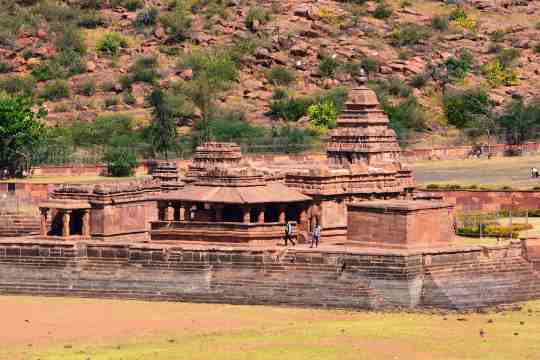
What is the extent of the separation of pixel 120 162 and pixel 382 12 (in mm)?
41476

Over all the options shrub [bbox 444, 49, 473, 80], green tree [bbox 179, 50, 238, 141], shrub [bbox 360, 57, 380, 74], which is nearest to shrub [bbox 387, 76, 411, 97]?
shrub [bbox 360, 57, 380, 74]

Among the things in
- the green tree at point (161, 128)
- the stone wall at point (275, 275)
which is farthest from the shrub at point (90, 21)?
the stone wall at point (275, 275)

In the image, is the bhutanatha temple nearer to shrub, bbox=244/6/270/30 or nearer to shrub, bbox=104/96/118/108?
shrub, bbox=104/96/118/108

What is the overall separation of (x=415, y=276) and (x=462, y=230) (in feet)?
34.3

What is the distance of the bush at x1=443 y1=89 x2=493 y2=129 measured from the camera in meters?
109

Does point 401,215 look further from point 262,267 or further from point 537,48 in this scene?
point 537,48

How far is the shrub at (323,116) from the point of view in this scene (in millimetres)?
104994

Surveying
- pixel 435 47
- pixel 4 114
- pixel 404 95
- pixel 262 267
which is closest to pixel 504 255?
pixel 262 267

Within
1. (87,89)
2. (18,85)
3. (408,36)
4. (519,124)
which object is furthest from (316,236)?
(408,36)

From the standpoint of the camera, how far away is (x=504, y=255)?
196 ft

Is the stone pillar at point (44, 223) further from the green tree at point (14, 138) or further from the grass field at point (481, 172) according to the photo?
the green tree at point (14, 138)

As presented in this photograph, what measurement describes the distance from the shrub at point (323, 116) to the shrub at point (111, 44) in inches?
706

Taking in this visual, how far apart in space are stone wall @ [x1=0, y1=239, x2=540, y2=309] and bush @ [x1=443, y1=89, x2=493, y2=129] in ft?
160

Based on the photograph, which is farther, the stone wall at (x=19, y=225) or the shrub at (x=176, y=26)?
the shrub at (x=176, y=26)
